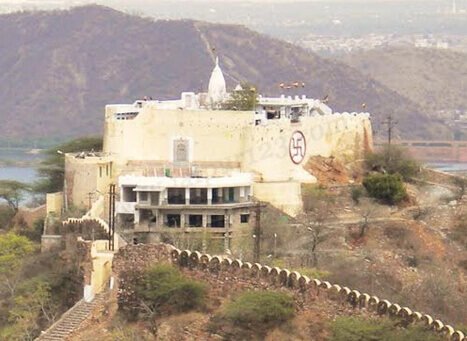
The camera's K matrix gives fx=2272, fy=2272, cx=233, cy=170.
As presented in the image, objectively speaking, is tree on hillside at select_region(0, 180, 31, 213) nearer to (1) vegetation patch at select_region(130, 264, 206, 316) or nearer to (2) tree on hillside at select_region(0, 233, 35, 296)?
(2) tree on hillside at select_region(0, 233, 35, 296)

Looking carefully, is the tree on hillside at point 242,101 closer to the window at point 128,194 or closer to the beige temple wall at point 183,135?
the beige temple wall at point 183,135

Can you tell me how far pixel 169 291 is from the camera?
29.3 meters

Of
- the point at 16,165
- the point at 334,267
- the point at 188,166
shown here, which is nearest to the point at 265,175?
the point at 188,166

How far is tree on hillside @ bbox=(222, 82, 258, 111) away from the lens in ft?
138

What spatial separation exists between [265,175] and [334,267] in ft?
19.8

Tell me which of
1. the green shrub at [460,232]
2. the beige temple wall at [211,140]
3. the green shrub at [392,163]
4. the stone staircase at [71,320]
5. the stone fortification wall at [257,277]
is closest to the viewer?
the stone fortification wall at [257,277]

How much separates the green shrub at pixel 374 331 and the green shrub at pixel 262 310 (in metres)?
0.92

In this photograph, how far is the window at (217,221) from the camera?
38.2 meters

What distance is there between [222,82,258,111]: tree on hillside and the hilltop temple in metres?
0.14

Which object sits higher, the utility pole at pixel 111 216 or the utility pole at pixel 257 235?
the utility pole at pixel 111 216

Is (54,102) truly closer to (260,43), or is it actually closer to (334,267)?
(260,43)

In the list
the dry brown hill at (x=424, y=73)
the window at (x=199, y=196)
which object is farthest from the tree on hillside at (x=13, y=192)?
the dry brown hill at (x=424, y=73)

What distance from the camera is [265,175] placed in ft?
132

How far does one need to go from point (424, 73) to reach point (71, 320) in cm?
11827
